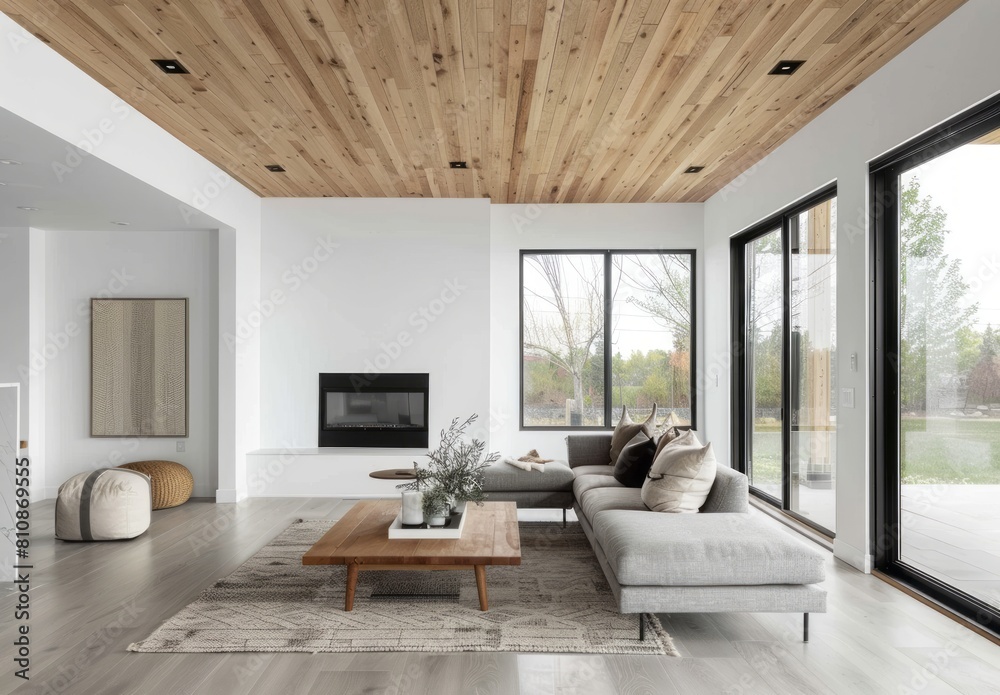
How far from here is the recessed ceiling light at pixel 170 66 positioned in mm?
3586

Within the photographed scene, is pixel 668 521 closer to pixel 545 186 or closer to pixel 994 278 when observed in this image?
pixel 994 278

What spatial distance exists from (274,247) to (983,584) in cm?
611

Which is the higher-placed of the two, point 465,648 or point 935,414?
point 935,414

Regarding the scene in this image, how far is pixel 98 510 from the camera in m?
4.64

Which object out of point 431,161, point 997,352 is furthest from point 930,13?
point 431,161

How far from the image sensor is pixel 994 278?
3.16 metres

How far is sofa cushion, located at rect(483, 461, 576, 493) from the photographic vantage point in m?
4.90

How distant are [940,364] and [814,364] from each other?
145 centimetres

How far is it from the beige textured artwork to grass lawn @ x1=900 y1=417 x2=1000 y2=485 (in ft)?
18.8

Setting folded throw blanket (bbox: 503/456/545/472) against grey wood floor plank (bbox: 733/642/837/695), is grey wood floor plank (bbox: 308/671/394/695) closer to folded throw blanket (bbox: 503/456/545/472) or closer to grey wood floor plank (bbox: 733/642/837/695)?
grey wood floor plank (bbox: 733/642/837/695)

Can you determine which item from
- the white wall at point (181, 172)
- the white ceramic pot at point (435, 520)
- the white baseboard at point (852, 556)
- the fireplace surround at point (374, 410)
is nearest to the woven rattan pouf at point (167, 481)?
the white wall at point (181, 172)

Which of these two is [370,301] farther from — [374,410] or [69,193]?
[69,193]

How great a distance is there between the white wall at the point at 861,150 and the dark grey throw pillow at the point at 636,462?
117 centimetres

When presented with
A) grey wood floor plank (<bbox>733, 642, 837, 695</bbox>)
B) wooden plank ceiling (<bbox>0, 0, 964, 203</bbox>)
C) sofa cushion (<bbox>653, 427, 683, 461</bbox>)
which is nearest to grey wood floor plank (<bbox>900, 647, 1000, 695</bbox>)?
grey wood floor plank (<bbox>733, 642, 837, 695</bbox>)
